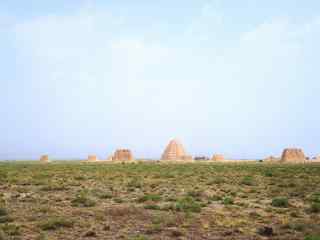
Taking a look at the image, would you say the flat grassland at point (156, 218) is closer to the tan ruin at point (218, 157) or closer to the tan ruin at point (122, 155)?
the tan ruin at point (122, 155)

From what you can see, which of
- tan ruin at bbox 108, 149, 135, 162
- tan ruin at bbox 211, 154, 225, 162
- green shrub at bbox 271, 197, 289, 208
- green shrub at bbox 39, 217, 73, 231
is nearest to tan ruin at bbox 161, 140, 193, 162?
tan ruin at bbox 211, 154, 225, 162

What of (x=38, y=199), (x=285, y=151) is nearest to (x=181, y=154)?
(x=285, y=151)

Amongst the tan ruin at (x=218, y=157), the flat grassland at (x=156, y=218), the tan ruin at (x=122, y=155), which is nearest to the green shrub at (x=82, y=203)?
the flat grassland at (x=156, y=218)

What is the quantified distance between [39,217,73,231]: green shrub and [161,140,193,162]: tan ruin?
358ft

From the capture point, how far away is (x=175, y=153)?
124 meters

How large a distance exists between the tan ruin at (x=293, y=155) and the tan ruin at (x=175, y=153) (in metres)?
32.0

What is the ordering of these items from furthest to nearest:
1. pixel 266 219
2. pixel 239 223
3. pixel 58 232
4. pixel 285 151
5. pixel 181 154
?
1. pixel 181 154
2. pixel 285 151
3. pixel 266 219
4. pixel 239 223
5. pixel 58 232

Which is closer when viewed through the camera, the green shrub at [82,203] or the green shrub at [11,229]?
the green shrub at [11,229]

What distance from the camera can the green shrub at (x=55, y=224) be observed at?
11.1 meters

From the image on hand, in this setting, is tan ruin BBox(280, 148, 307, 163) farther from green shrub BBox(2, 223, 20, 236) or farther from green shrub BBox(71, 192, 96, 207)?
green shrub BBox(2, 223, 20, 236)

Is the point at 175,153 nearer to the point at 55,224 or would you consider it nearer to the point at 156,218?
the point at 156,218

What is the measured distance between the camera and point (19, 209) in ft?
48.2

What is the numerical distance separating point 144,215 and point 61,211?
133 inches

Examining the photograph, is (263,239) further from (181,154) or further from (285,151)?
(181,154)
